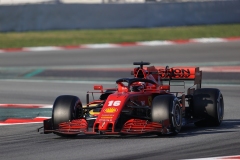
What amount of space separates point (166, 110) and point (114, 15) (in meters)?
20.7

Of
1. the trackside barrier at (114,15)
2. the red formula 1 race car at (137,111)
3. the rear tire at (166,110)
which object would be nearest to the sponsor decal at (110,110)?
the red formula 1 race car at (137,111)

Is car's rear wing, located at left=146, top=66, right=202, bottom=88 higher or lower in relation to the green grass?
lower

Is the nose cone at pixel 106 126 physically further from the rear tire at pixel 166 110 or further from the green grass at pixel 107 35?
the green grass at pixel 107 35

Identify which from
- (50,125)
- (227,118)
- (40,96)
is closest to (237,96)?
(227,118)

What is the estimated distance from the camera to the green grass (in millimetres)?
28078

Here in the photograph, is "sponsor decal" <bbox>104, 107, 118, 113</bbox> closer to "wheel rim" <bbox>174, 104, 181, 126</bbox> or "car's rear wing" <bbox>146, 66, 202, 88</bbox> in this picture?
"wheel rim" <bbox>174, 104, 181, 126</bbox>

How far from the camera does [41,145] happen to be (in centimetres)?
980

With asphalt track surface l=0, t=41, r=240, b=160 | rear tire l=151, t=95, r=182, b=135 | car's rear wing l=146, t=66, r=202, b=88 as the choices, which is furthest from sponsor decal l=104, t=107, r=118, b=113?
car's rear wing l=146, t=66, r=202, b=88

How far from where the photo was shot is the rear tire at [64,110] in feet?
34.6

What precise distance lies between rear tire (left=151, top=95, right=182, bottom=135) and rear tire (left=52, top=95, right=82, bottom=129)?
136 cm

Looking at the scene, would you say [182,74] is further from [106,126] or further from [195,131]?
[106,126]

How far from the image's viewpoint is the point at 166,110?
10094 millimetres

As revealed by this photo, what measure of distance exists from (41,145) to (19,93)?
7.81m

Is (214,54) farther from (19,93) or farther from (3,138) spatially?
(3,138)
